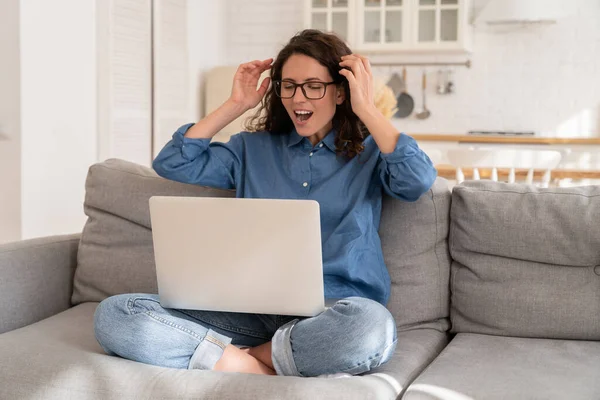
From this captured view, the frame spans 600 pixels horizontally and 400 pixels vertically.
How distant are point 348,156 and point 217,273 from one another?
21.8 inches

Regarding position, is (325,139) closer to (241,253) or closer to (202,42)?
(241,253)

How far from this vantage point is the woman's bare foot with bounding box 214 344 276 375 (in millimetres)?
1817

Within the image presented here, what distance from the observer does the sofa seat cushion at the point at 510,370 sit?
165 centimetres

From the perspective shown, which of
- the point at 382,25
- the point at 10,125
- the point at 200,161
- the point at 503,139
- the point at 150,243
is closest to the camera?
the point at 200,161

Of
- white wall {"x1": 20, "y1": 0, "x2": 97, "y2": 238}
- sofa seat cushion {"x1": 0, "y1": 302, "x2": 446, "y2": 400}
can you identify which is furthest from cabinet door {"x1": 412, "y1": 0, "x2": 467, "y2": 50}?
sofa seat cushion {"x1": 0, "y1": 302, "x2": 446, "y2": 400}

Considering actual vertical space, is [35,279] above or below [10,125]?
below

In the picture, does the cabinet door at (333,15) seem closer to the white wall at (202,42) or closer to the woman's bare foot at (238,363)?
the white wall at (202,42)

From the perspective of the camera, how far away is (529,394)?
163 centimetres

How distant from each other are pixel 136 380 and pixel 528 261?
1.06m

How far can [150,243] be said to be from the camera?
7.80ft

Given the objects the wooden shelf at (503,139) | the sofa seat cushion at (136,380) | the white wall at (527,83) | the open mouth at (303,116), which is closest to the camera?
the sofa seat cushion at (136,380)

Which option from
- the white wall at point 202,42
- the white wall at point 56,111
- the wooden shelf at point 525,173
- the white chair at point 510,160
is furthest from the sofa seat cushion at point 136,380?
the white wall at point 202,42

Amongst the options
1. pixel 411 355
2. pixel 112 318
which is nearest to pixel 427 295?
pixel 411 355

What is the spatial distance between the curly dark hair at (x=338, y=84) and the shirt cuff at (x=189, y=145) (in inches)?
8.2
